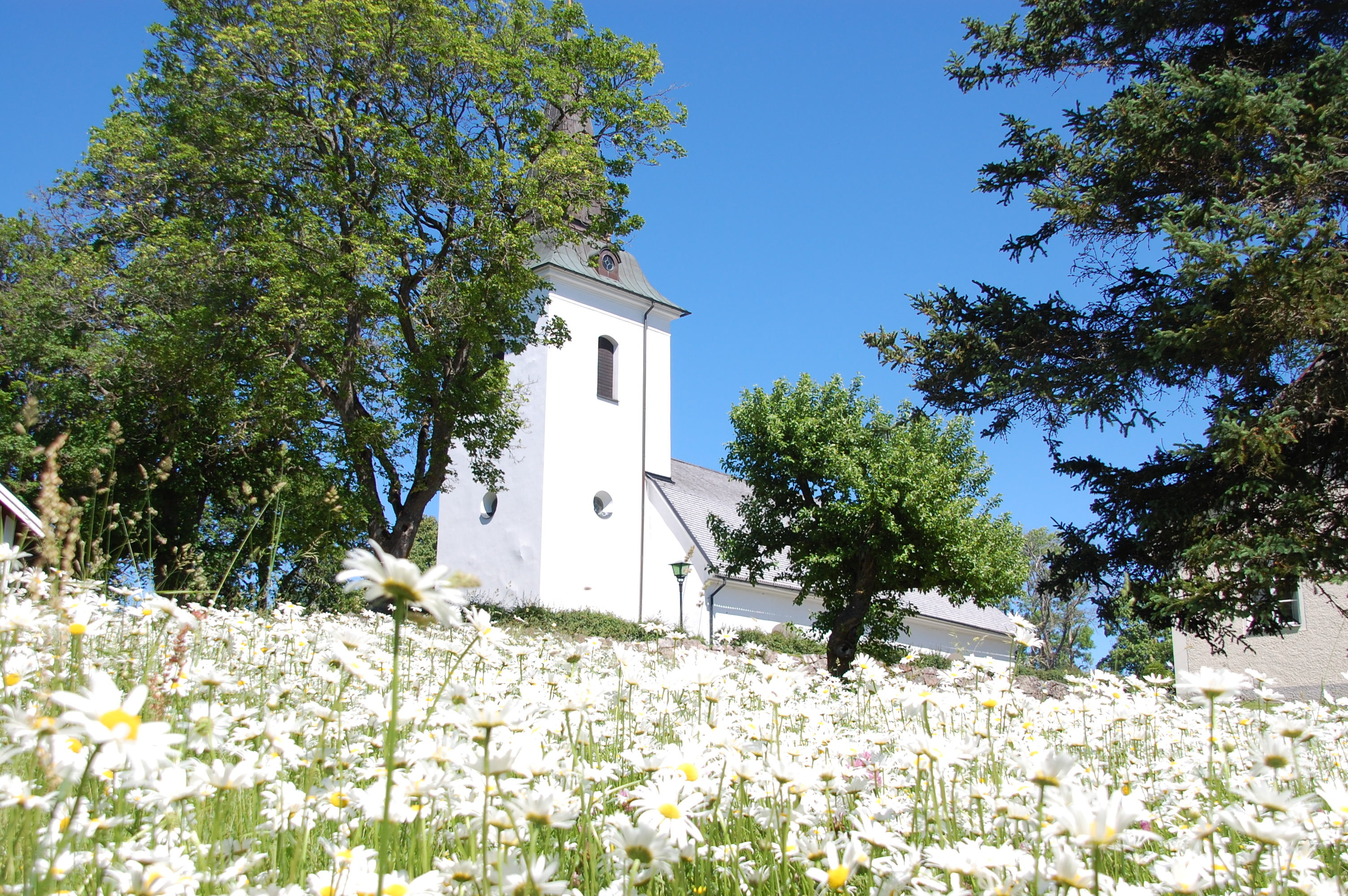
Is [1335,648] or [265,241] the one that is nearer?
[265,241]

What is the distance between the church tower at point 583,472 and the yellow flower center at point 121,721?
2596 centimetres

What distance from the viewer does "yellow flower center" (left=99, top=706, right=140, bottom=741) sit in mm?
1260

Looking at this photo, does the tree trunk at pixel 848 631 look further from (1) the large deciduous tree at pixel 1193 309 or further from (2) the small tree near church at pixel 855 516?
(1) the large deciduous tree at pixel 1193 309

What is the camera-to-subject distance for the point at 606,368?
3203 cm

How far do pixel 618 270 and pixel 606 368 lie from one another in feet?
14.9

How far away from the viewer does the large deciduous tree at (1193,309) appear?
32.1 feet

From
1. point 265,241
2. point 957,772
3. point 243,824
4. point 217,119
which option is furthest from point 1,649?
point 217,119

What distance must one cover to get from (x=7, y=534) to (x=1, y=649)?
13.2 metres

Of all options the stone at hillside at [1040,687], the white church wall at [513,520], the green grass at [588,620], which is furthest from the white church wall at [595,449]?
the stone at hillside at [1040,687]

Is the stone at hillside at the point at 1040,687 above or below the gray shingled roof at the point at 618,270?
below

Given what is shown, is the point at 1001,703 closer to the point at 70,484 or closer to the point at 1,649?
the point at 1,649

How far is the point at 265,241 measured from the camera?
15.9 m

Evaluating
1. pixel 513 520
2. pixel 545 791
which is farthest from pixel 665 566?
pixel 545 791

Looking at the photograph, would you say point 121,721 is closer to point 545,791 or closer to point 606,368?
point 545,791
